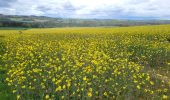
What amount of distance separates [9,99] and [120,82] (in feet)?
14.2

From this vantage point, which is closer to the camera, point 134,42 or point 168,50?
point 168,50

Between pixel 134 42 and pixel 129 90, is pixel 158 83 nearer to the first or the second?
pixel 129 90

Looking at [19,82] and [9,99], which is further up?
[19,82]

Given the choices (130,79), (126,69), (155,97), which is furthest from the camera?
(126,69)

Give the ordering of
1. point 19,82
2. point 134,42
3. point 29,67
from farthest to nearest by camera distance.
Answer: point 134,42
point 29,67
point 19,82

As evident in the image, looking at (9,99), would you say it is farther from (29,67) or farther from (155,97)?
(155,97)

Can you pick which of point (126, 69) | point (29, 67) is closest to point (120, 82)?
point (126, 69)

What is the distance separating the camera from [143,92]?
12.4 m

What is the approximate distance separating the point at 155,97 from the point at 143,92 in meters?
1.23

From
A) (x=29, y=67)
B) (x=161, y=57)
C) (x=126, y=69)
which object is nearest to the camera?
(x=126, y=69)

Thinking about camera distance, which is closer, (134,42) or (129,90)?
(129,90)

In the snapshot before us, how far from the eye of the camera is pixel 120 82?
12562 millimetres

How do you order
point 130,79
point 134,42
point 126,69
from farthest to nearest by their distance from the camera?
point 134,42, point 126,69, point 130,79

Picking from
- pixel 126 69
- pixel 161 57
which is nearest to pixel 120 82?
pixel 126 69
